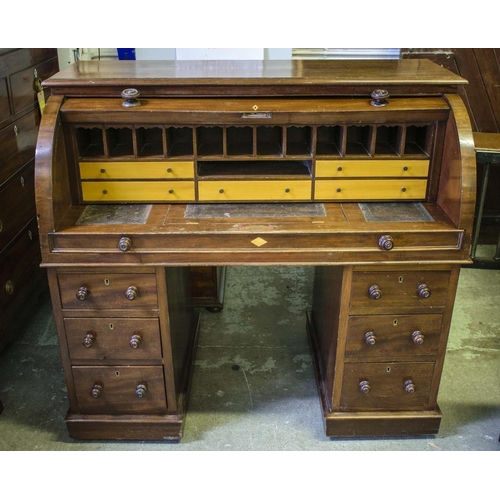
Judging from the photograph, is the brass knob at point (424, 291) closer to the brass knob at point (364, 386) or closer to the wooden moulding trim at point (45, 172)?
the brass knob at point (364, 386)

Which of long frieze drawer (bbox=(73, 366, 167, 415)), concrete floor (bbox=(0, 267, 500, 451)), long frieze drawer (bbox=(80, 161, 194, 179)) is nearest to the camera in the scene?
long frieze drawer (bbox=(80, 161, 194, 179))

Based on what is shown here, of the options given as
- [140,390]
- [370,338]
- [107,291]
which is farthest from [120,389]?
[370,338]

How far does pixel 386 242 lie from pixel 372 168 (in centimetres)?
36

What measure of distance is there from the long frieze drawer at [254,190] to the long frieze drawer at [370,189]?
71mm

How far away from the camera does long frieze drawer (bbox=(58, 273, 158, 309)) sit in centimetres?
221

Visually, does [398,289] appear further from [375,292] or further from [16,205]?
[16,205]

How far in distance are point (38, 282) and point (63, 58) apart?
147 cm

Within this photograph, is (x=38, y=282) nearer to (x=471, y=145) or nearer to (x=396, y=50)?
(x=471, y=145)

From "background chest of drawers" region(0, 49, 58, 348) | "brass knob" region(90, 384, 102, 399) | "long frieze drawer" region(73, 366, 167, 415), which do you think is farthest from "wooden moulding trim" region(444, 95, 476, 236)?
"background chest of drawers" region(0, 49, 58, 348)

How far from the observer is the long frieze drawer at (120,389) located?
2.39 m

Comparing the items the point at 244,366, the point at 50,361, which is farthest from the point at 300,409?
the point at 50,361

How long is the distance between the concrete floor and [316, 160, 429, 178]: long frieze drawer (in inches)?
46.4

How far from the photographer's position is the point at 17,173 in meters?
2.95

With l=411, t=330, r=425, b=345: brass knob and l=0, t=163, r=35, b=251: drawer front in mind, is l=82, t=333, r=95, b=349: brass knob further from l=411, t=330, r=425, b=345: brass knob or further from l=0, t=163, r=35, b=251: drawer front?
l=411, t=330, r=425, b=345: brass knob
